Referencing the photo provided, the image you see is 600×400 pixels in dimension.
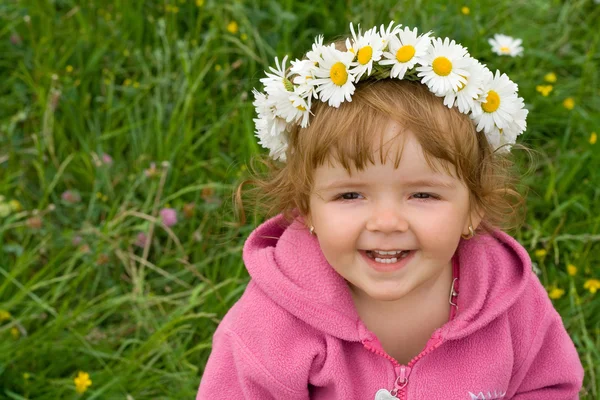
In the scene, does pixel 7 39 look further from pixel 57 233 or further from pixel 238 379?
pixel 238 379

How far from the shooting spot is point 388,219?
58.7 inches

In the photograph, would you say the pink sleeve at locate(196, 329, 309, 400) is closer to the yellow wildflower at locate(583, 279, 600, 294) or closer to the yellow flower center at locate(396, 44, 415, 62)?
the yellow flower center at locate(396, 44, 415, 62)

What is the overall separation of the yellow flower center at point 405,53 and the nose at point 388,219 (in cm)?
26

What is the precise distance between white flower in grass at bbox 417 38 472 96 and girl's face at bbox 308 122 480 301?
10 centimetres

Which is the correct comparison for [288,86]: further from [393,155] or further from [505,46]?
[505,46]

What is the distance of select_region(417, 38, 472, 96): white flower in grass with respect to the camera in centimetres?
149

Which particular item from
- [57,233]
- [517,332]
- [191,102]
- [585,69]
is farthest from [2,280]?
[585,69]

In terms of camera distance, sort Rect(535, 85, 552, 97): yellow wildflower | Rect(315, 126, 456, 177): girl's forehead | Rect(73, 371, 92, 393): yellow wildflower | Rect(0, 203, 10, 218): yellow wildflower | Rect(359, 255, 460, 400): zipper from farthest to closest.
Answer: Rect(535, 85, 552, 97): yellow wildflower, Rect(0, 203, 10, 218): yellow wildflower, Rect(73, 371, 92, 393): yellow wildflower, Rect(359, 255, 460, 400): zipper, Rect(315, 126, 456, 177): girl's forehead

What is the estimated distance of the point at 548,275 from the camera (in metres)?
2.32

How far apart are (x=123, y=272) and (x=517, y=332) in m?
1.19

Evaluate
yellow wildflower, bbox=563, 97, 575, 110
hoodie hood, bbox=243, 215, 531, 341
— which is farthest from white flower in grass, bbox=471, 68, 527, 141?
Answer: yellow wildflower, bbox=563, 97, 575, 110

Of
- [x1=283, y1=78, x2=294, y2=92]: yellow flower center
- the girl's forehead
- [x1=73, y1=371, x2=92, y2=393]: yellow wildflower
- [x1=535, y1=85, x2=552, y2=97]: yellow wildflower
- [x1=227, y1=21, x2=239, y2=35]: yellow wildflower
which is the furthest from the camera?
[x1=227, y1=21, x2=239, y2=35]: yellow wildflower

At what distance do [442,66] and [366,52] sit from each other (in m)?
0.14

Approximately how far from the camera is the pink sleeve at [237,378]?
167 cm
